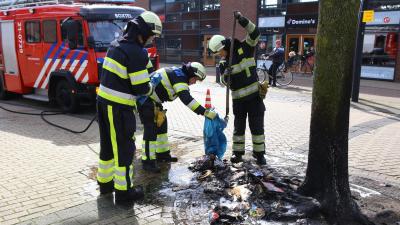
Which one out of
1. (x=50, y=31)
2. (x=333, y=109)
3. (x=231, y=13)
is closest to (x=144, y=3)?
(x=231, y=13)

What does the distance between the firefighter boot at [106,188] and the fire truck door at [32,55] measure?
Answer: 6.57 m

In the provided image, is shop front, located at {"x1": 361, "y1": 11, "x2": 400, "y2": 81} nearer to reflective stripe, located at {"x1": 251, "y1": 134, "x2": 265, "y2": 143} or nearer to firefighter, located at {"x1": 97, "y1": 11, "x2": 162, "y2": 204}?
reflective stripe, located at {"x1": 251, "y1": 134, "x2": 265, "y2": 143}

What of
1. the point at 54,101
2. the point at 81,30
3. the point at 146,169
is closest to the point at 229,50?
the point at 146,169

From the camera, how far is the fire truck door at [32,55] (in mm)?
10219

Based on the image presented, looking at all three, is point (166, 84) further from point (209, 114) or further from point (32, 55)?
point (32, 55)

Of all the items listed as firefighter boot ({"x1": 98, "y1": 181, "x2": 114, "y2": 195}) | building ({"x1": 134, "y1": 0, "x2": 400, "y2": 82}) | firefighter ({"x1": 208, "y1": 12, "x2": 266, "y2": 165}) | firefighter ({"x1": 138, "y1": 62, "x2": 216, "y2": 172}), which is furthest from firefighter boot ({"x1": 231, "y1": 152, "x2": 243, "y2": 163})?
building ({"x1": 134, "y1": 0, "x2": 400, "y2": 82})

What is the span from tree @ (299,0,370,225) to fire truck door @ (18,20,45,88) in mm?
8093

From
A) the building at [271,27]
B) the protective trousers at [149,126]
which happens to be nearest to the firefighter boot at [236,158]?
the protective trousers at [149,126]

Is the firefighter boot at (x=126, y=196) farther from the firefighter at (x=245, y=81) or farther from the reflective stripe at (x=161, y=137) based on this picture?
the firefighter at (x=245, y=81)

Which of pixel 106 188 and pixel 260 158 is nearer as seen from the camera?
pixel 106 188

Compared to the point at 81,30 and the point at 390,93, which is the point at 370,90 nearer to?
the point at 390,93

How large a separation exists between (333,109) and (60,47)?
7.52 m

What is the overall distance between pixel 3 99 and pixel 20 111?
8.05 ft

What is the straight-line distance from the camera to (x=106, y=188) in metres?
4.55
